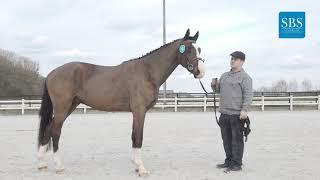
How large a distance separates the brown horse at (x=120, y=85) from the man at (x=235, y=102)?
0.58 m

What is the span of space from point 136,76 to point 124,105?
1.60 ft

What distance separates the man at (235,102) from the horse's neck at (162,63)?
867mm

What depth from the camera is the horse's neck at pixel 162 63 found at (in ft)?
22.2

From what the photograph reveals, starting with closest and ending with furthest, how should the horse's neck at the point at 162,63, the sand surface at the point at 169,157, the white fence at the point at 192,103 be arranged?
the sand surface at the point at 169,157 → the horse's neck at the point at 162,63 → the white fence at the point at 192,103

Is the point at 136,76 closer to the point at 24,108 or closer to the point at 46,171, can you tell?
the point at 46,171

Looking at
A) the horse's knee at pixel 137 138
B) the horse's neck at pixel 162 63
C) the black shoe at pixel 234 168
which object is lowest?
the black shoe at pixel 234 168

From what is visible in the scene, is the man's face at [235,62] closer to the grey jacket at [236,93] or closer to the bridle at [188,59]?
the grey jacket at [236,93]

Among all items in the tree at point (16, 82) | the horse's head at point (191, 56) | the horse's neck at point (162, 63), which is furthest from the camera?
the tree at point (16, 82)

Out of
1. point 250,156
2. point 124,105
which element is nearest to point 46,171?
point 124,105

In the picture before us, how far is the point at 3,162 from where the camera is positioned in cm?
751

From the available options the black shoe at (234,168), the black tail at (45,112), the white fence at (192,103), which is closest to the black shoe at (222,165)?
the black shoe at (234,168)

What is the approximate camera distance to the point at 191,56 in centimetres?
658

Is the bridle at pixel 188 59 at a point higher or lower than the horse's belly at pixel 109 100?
higher

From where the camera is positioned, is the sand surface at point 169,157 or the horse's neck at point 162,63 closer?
the sand surface at point 169,157
